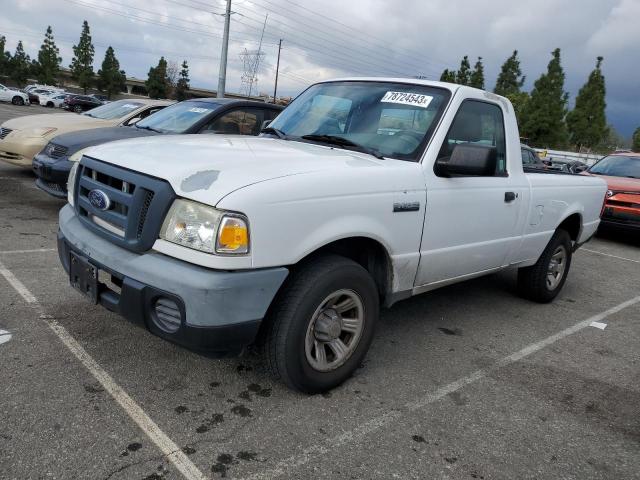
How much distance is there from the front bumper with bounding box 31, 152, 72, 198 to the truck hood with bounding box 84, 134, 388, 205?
345 cm

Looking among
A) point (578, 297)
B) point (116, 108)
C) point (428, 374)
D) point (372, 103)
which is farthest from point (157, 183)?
point (116, 108)

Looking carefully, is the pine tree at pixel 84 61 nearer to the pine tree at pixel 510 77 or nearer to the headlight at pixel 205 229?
the pine tree at pixel 510 77

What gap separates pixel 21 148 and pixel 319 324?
6.93 m

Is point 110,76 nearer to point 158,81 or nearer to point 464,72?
point 158,81

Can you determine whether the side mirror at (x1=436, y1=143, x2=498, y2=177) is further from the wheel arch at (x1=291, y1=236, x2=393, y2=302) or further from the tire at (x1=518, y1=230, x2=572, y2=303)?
the tire at (x1=518, y1=230, x2=572, y2=303)

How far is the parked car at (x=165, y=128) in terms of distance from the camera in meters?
6.43

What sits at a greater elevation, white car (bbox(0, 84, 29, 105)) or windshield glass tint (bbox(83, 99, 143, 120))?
windshield glass tint (bbox(83, 99, 143, 120))

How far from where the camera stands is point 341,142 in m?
3.57

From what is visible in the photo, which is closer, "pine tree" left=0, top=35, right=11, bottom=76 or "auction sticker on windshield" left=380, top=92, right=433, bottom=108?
"auction sticker on windshield" left=380, top=92, right=433, bottom=108

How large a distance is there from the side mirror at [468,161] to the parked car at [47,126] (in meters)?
→ 6.04

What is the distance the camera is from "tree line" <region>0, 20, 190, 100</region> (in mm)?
67750

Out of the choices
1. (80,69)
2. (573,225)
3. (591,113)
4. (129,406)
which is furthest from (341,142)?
(80,69)

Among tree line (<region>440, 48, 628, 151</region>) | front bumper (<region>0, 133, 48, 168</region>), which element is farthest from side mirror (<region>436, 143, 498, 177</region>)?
tree line (<region>440, 48, 628, 151</region>)

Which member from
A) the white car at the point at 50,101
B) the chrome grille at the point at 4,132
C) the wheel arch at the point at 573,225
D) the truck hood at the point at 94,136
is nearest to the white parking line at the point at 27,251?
the truck hood at the point at 94,136
